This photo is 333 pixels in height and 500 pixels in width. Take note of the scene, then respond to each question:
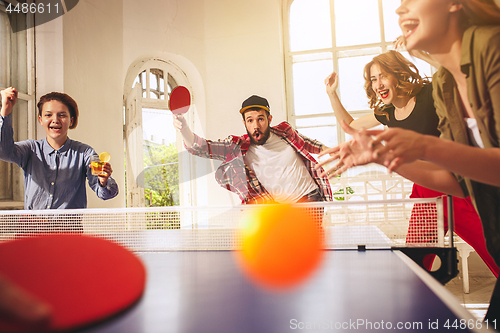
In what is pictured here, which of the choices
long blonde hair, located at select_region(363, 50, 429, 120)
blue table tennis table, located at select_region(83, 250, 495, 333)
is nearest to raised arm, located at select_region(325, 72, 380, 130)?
long blonde hair, located at select_region(363, 50, 429, 120)

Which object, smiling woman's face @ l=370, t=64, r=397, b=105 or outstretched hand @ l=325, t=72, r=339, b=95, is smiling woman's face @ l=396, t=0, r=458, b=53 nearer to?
smiling woman's face @ l=370, t=64, r=397, b=105

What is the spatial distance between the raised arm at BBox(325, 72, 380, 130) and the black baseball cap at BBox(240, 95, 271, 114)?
587 mm

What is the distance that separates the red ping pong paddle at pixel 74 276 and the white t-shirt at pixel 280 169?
2427 millimetres

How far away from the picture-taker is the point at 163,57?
3305 millimetres

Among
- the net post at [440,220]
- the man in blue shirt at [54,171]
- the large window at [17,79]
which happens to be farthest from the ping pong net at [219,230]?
the large window at [17,79]

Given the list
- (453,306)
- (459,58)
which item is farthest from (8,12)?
(453,306)

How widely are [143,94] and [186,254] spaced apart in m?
2.31

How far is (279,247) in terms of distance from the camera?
142cm

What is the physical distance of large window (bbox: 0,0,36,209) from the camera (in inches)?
117

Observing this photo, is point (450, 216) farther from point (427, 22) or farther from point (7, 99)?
point (7, 99)

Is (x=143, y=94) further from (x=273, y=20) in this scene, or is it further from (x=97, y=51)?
(x=273, y=20)

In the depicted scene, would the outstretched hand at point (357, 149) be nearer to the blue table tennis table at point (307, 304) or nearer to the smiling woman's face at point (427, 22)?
the blue table tennis table at point (307, 304)

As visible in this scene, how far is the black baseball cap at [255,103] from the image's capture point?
118 inches

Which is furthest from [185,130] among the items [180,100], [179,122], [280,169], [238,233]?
[238,233]
